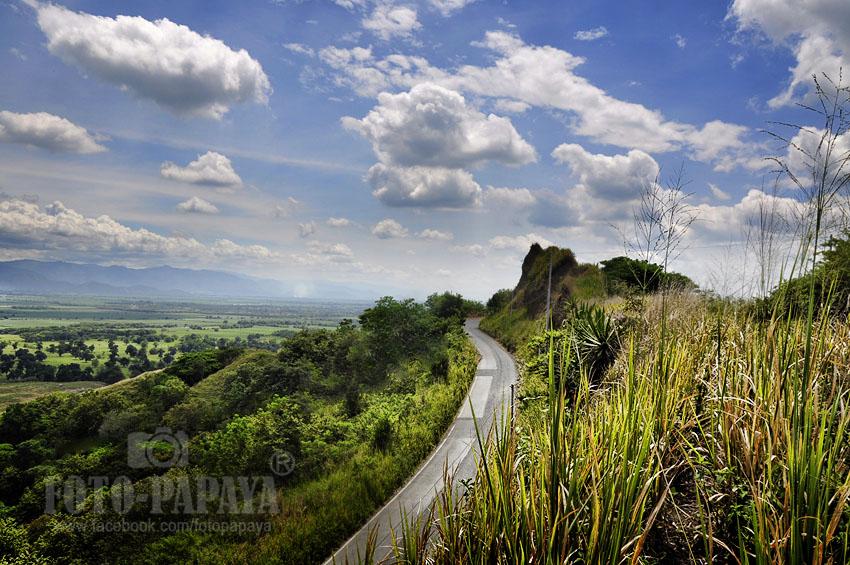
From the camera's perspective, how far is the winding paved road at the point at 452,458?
10308 mm

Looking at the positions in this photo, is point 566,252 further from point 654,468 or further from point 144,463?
point 654,468

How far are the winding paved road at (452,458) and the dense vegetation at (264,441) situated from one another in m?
0.44

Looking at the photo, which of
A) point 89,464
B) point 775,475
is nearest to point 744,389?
point 775,475

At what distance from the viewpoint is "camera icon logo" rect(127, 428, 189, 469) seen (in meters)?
17.7

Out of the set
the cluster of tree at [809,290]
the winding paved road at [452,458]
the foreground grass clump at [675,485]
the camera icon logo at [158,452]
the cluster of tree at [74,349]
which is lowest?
the cluster of tree at [74,349]

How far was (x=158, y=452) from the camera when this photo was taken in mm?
19203

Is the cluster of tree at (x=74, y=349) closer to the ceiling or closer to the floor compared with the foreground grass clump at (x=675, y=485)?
closer to the floor

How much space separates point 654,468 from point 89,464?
2544cm

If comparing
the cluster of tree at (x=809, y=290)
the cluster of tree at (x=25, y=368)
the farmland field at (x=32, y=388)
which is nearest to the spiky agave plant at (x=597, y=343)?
the cluster of tree at (x=809, y=290)

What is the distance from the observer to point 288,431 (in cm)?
1630

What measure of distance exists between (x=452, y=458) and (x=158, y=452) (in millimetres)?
13657
